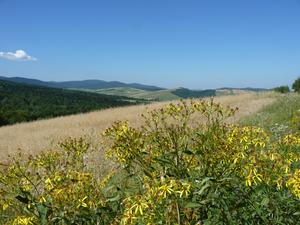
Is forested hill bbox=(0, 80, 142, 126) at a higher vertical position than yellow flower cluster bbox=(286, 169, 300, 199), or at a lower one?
lower

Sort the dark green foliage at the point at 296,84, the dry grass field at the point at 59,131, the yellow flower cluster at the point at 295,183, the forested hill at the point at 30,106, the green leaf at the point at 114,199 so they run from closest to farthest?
the yellow flower cluster at the point at 295,183 → the green leaf at the point at 114,199 → the dry grass field at the point at 59,131 → the dark green foliage at the point at 296,84 → the forested hill at the point at 30,106

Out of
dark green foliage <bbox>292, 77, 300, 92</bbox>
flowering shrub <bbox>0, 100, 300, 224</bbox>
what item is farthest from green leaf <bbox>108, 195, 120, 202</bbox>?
dark green foliage <bbox>292, 77, 300, 92</bbox>

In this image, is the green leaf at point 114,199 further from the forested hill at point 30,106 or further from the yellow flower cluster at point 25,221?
the forested hill at point 30,106

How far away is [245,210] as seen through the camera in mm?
2658

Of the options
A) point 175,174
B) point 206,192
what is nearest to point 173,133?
point 175,174

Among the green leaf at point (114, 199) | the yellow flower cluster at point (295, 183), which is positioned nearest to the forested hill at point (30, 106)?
the green leaf at point (114, 199)

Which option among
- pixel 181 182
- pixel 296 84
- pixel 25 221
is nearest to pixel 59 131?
pixel 25 221

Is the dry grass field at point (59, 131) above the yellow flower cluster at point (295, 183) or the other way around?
the other way around

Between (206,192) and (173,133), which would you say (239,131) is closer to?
(173,133)

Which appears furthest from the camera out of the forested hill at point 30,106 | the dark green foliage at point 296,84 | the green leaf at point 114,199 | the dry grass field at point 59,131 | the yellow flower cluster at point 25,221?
the forested hill at point 30,106

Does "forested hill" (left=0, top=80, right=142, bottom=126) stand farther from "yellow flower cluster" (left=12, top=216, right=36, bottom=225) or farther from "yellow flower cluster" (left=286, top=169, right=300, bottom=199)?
"yellow flower cluster" (left=286, top=169, right=300, bottom=199)

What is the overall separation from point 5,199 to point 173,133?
1.13 meters

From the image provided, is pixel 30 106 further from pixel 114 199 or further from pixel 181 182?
pixel 181 182

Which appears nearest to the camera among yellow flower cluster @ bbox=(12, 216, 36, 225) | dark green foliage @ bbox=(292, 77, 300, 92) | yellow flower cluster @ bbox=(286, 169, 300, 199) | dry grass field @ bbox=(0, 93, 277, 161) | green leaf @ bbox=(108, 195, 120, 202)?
yellow flower cluster @ bbox=(286, 169, 300, 199)
